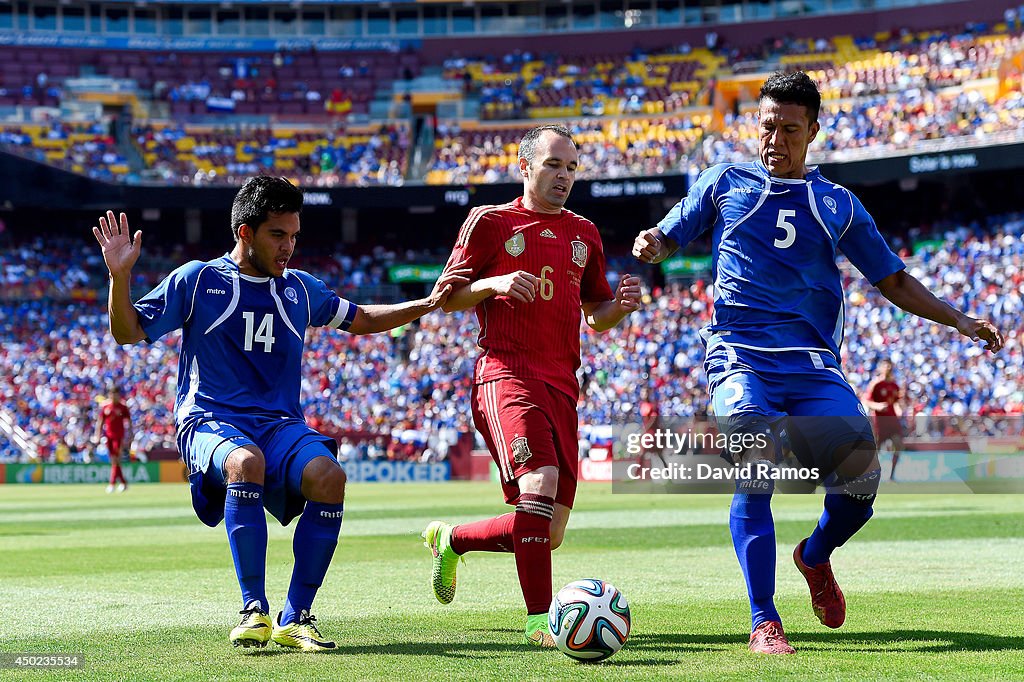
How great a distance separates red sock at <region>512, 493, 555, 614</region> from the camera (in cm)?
585

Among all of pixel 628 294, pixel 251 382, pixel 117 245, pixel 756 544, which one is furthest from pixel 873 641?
pixel 117 245

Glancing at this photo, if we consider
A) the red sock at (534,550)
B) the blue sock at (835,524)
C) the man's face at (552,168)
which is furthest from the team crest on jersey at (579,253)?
the blue sock at (835,524)

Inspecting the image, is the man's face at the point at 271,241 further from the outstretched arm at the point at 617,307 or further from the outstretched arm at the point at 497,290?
the outstretched arm at the point at 617,307

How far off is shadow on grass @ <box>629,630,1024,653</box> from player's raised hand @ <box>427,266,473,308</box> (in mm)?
1853

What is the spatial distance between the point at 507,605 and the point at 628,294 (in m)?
2.21

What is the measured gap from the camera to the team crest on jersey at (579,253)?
6.57 meters

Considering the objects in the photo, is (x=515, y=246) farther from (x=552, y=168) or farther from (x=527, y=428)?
(x=527, y=428)

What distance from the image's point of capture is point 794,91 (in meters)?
6.09

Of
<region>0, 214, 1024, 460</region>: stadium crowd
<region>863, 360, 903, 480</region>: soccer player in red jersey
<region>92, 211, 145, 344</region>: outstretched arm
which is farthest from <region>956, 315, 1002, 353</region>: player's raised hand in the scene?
<region>0, 214, 1024, 460</region>: stadium crowd

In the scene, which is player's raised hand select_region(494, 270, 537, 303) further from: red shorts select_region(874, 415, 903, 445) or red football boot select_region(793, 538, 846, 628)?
red shorts select_region(874, 415, 903, 445)

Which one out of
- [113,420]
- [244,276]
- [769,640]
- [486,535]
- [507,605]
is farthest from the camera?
[113,420]

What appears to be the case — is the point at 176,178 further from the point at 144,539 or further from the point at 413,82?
the point at 144,539

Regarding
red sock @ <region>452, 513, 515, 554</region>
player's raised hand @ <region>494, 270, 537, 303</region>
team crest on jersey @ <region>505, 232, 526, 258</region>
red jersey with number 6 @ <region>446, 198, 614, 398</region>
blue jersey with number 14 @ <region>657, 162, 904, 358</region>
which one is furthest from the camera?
red sock @ <region>452, 513, 515, 554</region>

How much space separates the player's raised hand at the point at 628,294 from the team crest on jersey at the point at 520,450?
88cm
